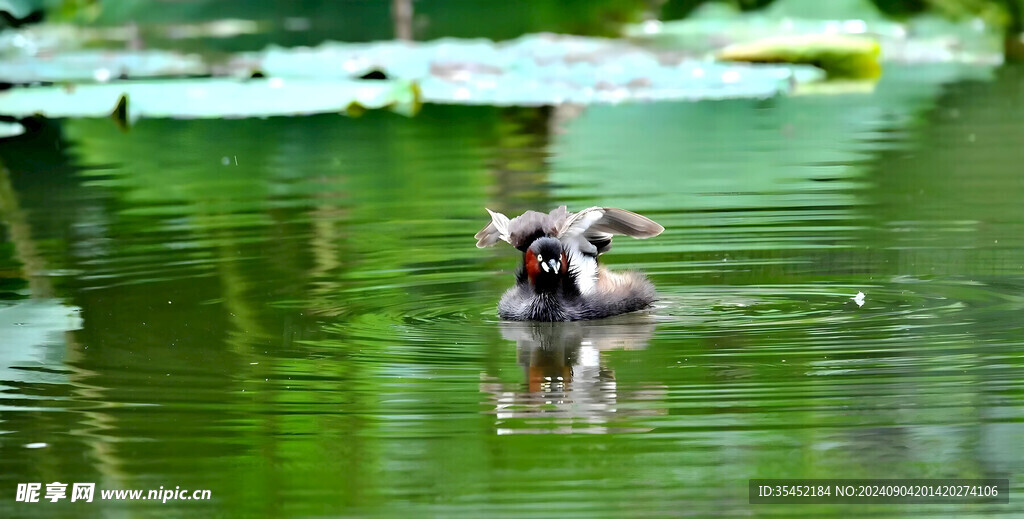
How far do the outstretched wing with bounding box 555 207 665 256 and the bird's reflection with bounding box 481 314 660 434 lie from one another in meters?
0.51

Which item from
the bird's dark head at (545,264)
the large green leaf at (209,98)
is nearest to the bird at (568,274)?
the bird's dark head at (545,264)

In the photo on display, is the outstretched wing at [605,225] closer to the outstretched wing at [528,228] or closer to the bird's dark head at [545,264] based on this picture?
the outstretched wing at [528,228]

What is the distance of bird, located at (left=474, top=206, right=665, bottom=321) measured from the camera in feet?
24.0

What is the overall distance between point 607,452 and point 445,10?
90.9 feet

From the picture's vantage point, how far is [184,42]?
27.6m

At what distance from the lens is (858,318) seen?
23.4ft

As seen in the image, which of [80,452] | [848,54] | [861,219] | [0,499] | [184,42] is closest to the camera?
[0,499]

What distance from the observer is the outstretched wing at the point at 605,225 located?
7727mm

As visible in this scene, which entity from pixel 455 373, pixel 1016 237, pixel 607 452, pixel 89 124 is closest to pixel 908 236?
pixel 1016 237

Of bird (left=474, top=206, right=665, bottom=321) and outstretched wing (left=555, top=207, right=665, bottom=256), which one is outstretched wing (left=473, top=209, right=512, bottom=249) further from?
outstretched wing (left=555, top=207, right=665, bottom=256)

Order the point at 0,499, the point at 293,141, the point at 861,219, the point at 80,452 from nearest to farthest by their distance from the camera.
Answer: the point at 0,499 < the point at 80,452 < the point at 861,219 < the point at 293,141

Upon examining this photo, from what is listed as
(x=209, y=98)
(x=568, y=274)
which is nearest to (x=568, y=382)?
(x=568, y=274)

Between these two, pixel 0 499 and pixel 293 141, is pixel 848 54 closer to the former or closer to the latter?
pixel 293 141

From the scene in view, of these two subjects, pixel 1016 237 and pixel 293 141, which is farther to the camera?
pixel 293 141
